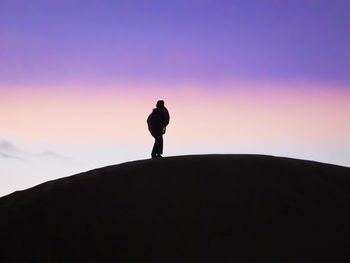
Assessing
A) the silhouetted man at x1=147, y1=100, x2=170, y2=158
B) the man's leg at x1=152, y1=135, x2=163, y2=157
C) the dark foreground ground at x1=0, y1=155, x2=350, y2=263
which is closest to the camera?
the dark foreground ground at x1=0, y1=155, x2=350, y2=263

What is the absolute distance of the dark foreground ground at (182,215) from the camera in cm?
1064

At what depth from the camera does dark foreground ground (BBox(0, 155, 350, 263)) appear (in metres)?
10.6

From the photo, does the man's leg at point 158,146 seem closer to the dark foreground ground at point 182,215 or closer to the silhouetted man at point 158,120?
the silhouetted man at point 158,120

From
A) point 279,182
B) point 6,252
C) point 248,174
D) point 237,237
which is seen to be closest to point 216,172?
point 248,174

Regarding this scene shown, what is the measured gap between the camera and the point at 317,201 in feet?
41.4

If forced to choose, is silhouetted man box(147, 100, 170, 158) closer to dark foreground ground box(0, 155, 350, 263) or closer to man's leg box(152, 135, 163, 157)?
man's leg box(152, 135, 163, 157)

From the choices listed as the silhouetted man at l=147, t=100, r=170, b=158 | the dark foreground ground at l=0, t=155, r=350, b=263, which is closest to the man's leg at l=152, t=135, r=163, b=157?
the silhouetted man at l=147, t=100, r=170, b=158

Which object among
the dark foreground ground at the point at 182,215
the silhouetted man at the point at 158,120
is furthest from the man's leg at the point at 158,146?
the dark foreground ground at the point at 182,215

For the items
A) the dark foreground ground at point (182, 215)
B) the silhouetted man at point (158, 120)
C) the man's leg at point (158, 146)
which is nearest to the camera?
the dark foreground ground at point (182, 215)

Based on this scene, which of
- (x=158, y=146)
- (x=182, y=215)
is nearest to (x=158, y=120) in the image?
(x=158, y=146)

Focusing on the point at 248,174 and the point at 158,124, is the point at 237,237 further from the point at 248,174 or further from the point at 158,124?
the point at 158,124

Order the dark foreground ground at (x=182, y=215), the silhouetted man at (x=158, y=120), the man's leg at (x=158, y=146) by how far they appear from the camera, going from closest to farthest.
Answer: the dark foreground ground at (x=182, y=215), the silhouetted man at (x=158, y=120), the man's leg at (x=158, y=146)

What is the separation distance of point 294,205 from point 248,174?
5.41ft

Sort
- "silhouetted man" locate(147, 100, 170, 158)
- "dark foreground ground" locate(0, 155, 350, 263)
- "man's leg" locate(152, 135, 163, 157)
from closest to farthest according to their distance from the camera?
"dark foreground ground" locate(0, 155, 350, 263) → "silhouetted man" locate(147, 100, 170, 158) → "man's leg" locate(152, 135, 163, 157)
